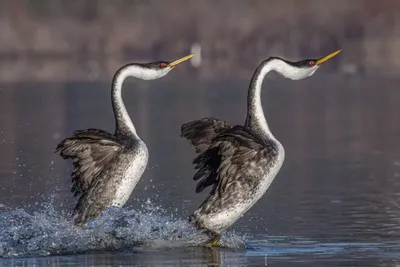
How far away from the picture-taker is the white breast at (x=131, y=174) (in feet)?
50.4

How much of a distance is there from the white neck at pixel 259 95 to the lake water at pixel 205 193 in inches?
42.4

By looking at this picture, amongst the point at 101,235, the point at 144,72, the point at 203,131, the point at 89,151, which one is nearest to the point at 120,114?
the point at 89,151

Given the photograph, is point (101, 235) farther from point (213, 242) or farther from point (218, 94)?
point (218, 94)

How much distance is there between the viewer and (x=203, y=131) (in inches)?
619

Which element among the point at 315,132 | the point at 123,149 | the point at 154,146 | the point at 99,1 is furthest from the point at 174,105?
the point at 99,1

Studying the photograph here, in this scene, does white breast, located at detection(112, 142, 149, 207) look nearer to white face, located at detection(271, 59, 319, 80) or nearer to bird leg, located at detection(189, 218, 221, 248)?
bird leg, located at detection(189, 218, 221, 248)

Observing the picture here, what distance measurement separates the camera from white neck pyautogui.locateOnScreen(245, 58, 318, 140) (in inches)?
591

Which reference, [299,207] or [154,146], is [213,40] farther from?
[299,207]

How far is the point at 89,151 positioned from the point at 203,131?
1154 mm

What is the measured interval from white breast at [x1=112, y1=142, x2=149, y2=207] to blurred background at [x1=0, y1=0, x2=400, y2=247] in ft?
4.71

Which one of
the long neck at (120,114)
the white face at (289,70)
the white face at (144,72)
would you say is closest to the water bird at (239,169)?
the white face at (289,70)

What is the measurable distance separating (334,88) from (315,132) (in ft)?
40.0

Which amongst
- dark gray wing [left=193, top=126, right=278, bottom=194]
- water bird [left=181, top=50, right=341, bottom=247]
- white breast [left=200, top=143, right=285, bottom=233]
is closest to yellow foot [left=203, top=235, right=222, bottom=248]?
water bird [left=181, top=50, right=341, bottom=247]

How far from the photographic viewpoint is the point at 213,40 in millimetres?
50844
